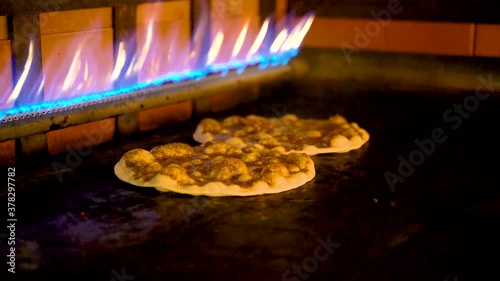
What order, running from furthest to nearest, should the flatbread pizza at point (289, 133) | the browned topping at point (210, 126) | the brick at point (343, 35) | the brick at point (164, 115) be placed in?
the brick at point (343, 35) → the brick at point (164, 115) → the browned topping at point (210, 126) → the flatbread pizza at point (289, 133)

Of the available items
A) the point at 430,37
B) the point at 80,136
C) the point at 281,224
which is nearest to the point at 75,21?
the point at 80,136

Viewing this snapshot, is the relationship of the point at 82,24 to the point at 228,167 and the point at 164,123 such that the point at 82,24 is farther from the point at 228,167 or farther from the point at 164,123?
the point at 228,167

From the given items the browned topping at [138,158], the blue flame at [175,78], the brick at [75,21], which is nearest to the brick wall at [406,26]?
the blue flame at [175,78]

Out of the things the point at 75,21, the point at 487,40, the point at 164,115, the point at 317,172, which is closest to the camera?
the point at 317,172

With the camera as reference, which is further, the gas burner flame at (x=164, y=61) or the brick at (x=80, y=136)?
the brick at (x=80, y=136)

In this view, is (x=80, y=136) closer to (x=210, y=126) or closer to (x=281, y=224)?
(x=210, y=126)

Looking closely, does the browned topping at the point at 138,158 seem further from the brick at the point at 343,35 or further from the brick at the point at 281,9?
the brick at the point at 343,35
